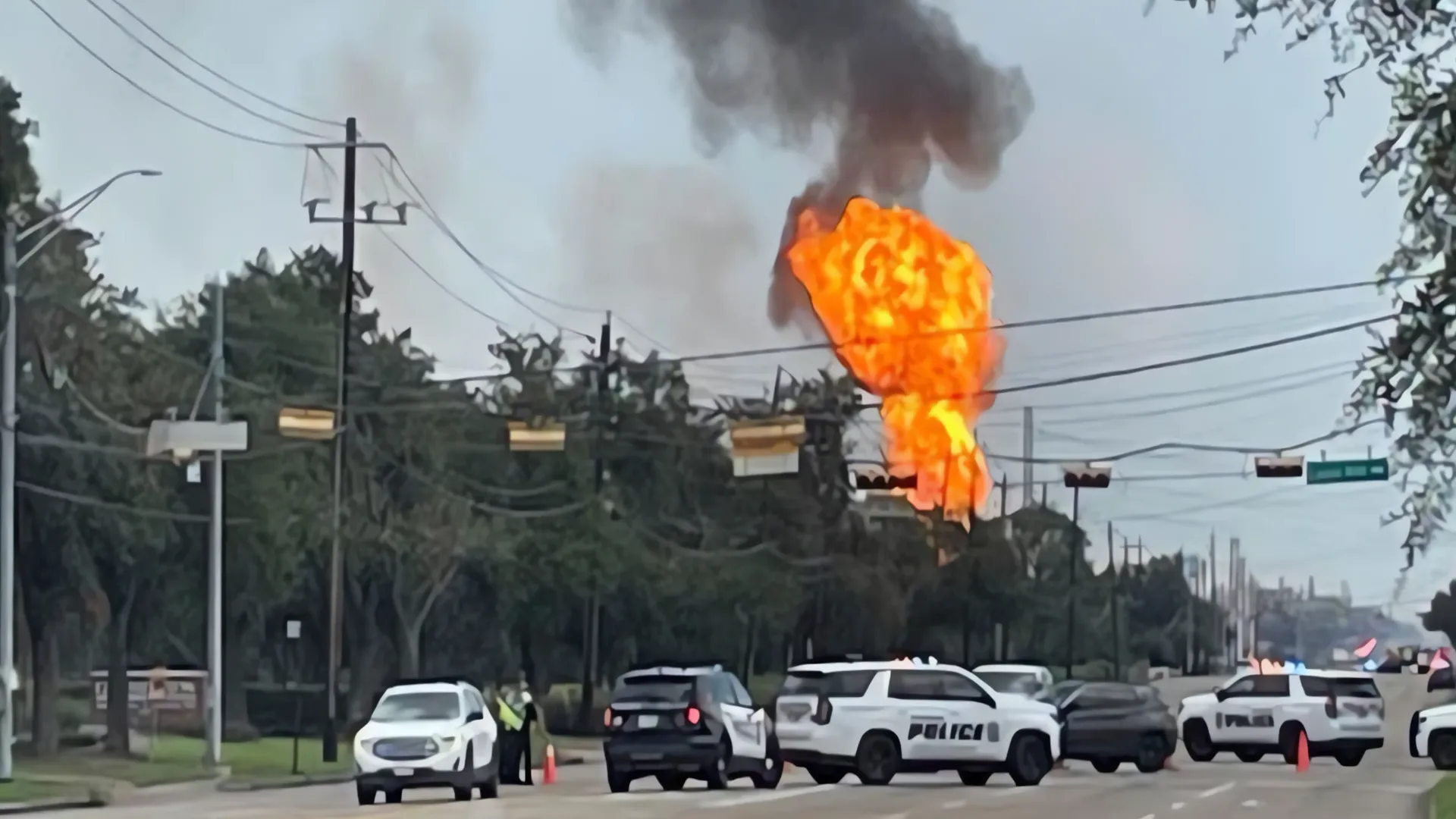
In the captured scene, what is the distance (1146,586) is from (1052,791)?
135 metres

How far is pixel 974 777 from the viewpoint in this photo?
38.2 m

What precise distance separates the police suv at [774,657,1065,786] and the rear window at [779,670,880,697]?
0.4 inches

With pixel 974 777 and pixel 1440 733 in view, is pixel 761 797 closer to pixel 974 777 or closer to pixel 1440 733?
pixel 974 777

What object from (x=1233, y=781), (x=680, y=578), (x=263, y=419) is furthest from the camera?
(x=680, y=578)

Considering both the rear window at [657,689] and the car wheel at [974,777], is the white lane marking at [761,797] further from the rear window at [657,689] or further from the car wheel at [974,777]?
the car wheel at [974,777]

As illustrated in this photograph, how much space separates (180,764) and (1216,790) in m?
22.4

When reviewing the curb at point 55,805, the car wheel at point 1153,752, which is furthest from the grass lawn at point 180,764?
the car wheel at point 1153,752

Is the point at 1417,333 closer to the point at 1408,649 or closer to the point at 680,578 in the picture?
the point at 680,578

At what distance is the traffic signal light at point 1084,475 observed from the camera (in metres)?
56.8

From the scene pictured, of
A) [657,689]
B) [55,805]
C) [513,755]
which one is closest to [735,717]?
[657,689]

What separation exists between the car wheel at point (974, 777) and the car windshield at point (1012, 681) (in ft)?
22.0

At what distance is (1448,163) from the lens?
12.9 meters

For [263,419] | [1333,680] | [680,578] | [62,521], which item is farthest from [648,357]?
[1333,680]

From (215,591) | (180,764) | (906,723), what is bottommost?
(180,764)
